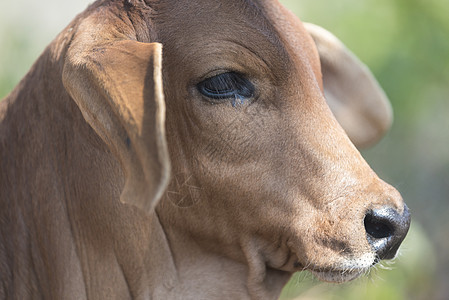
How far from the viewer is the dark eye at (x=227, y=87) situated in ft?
9.29

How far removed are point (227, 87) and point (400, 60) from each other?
6.70m

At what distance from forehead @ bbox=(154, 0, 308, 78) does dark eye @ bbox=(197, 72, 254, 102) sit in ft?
0.18

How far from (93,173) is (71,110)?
1.01 feet

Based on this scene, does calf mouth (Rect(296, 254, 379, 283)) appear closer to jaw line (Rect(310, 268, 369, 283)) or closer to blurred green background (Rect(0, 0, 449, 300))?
jaw line (Rect(310, 268, 369, 283))

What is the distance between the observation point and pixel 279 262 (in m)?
3.06

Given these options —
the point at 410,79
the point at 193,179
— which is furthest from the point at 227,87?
the point at 410,79

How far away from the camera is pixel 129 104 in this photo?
2385 millimetres

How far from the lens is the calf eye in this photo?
2832mm

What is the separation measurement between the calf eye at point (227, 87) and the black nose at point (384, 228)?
0.73 m

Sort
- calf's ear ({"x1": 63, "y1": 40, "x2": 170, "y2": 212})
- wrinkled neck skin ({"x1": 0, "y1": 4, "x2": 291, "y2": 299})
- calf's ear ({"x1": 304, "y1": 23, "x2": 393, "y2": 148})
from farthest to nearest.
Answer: calf's ear ({"x1": 304, "y1": 23, "x2": 393, "y2": 148}) < wrinkled neck skin ({"x1": 0, "y1": 4, "x2": 291, "y2": 299}) < calf's ear ({"x1": 63, "y1": 40, "x2": 170, "y2": 212})

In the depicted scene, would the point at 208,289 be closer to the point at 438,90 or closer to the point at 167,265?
the point at 167,265

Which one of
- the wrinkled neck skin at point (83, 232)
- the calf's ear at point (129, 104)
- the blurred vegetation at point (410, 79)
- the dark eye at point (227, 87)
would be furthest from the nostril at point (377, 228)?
the blurred vegetation at point (410, 79)

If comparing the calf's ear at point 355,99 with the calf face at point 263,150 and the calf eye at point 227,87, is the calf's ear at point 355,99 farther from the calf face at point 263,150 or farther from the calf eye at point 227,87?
the calf eye at point 227,87

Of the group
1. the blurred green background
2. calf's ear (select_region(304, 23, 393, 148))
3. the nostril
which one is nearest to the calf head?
the nostril
